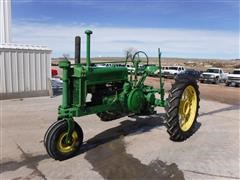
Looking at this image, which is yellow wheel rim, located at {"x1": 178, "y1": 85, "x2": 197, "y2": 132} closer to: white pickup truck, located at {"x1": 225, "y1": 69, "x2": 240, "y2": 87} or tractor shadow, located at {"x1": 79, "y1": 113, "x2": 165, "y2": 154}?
tractor shadow, located at {"x1": 79, "y1": 113, "x2": 165, "y2": 154}

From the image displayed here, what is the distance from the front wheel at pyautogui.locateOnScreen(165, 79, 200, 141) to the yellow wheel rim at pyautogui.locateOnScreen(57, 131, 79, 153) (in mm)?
1826

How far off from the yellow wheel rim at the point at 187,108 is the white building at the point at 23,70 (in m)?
7.81

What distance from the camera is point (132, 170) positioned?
5.54 metres

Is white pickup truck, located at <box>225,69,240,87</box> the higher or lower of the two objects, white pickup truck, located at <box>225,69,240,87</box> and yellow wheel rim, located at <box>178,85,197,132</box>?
the lower

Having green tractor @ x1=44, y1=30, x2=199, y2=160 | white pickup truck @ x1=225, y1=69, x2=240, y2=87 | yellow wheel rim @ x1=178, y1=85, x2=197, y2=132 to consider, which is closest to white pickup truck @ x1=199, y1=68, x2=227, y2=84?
white pickup truck @ x1=225, y1=69, x2=240, y2=87

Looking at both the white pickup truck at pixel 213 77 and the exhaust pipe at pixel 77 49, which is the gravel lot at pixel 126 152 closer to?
the exhaust pipe at pixel 77 49

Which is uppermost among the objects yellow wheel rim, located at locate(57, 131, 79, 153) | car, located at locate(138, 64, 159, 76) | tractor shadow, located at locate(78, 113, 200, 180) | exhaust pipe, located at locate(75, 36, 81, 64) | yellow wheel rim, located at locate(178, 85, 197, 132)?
exhaust pipe, located at locate(75, 36, 81, 64)

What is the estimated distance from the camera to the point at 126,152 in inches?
255

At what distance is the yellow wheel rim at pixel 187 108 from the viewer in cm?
754

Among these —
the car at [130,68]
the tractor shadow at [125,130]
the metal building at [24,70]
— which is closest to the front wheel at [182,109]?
the tractor shadow at [125,130]

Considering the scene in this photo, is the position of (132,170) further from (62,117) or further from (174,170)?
(62,117)

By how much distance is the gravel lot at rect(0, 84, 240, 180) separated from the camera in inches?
214

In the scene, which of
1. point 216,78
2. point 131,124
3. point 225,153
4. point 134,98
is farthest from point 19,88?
point 216,78

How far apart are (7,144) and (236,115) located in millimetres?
6852
